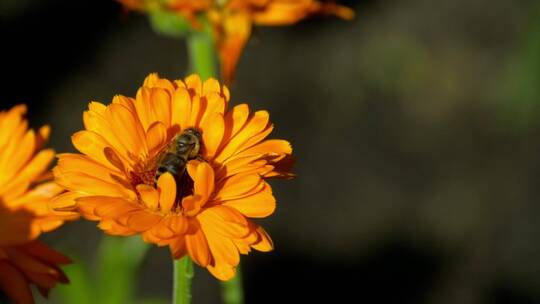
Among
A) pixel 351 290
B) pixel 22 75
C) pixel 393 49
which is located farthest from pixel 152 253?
pixel 393 49

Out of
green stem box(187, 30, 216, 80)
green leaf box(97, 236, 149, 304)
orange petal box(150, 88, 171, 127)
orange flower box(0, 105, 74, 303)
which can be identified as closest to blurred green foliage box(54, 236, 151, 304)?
green leaf box(97, 236, 149, 304)

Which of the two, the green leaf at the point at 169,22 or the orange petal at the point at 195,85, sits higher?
the green leaf at the point at 169,22

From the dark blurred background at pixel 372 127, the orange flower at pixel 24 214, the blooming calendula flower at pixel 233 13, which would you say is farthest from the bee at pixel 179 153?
the dark blurred background at pixel 372 127

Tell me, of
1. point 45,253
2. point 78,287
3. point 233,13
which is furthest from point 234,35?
point 78,287

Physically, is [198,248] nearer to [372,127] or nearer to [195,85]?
[195,85]

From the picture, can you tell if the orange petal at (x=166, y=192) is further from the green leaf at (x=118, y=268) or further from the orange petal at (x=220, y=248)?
the green leaf at (x=118, y=268)

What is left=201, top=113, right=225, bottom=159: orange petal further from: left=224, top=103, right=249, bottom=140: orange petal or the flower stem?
the flower stem
